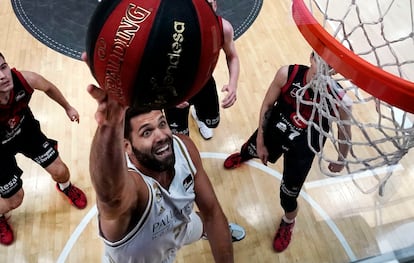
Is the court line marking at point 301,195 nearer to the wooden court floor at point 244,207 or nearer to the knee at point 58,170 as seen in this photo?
the wooden court floor at point 244,207

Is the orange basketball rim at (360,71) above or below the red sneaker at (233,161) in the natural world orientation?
above

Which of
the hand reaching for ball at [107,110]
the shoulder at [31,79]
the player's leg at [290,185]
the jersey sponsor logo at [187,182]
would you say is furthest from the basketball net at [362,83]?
the shoulder at [31,79]

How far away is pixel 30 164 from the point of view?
9.17 ft

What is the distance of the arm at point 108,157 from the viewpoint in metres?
1.14

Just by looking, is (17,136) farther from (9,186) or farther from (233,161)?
(233,161)

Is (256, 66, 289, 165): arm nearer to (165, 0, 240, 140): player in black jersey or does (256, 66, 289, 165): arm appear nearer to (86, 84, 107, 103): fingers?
(165, 0, 240, 140): player in black jersey

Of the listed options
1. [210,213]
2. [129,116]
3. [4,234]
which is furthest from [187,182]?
[4,234]

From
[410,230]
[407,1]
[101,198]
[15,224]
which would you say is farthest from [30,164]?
[407,1]

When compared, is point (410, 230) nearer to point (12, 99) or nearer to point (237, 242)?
point (237, 242)

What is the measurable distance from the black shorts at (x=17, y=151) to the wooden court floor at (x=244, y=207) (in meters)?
0.37

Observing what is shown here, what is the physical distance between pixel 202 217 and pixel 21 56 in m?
2.25

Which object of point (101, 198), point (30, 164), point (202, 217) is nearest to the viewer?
point (101, 198)

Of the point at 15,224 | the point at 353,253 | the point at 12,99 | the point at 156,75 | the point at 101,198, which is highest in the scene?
the point at 156,75

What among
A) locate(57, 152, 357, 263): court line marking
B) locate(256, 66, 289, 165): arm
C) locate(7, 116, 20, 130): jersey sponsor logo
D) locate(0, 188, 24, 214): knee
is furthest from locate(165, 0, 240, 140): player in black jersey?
locate(0, 188, 24, 214): knee
